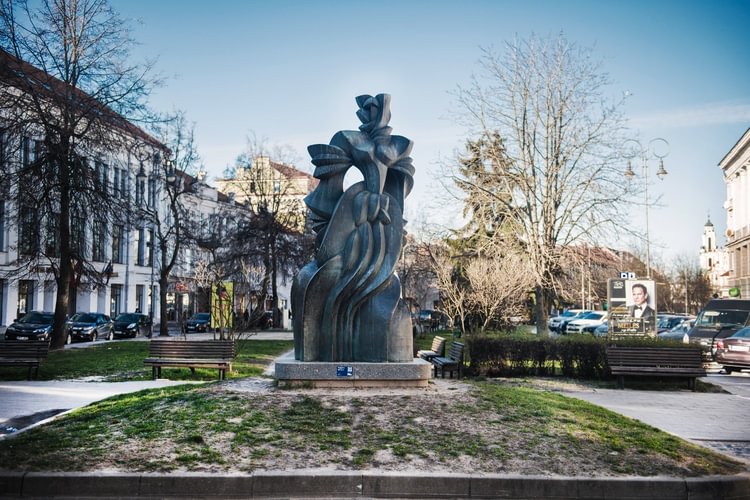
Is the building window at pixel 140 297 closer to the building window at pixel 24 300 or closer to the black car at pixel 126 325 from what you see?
the building window at pixel 24 300

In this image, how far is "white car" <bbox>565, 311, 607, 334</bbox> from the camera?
45.6 meters

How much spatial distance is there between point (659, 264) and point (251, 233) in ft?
214

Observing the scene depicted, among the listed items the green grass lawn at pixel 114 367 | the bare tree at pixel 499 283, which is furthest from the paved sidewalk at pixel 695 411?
the bare tree at pixel 499 283

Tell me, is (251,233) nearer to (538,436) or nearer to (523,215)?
(523,215)

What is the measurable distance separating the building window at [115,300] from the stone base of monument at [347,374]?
4684 centimetres

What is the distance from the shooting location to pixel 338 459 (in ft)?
24.2

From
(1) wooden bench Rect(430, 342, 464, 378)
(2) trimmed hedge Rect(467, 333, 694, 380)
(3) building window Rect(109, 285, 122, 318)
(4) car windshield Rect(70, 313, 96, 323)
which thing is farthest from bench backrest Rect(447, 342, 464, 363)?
(3) building window Rect(109, 285, 122, 318)

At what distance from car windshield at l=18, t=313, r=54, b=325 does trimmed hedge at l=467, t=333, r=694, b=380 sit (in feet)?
76.5

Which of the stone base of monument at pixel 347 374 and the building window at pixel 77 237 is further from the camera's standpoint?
the building window at pixel 77 237

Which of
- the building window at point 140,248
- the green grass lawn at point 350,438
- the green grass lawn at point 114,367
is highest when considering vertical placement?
the building window at point 140,248

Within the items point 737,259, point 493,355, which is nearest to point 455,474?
point 493,355

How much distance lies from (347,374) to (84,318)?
30107 millimetres

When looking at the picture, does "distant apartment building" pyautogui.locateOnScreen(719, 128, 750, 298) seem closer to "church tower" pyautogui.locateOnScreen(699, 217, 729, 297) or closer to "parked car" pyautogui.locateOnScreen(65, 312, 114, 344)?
"church tower" pyautogui.locateOnScreen(699, 217, 729, 297)

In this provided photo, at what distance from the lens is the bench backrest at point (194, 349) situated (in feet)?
53.8
